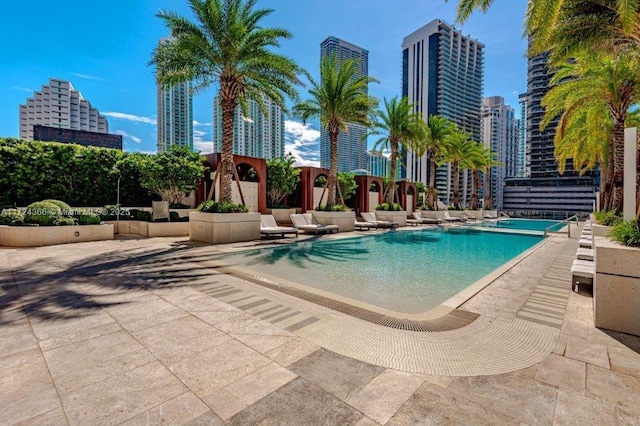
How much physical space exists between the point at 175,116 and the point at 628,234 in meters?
65.8

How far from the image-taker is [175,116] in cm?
5778

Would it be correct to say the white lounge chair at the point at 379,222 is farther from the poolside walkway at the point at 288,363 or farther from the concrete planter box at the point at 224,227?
the poolside walkway at the point at 288,363

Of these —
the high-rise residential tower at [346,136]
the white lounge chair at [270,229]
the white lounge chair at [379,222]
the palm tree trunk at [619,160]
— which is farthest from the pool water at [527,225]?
the white lounge chair at [270,229]

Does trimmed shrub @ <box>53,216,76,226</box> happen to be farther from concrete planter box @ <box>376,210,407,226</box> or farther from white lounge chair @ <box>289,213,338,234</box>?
concrete planter box @ <box>376,210,407,226</box>

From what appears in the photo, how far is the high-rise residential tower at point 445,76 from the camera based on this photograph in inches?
3570

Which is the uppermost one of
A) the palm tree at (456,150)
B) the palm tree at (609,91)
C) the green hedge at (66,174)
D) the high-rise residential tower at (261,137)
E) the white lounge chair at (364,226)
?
the high-rise residential tower at (261,137)

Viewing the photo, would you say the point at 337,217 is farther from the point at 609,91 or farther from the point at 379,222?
the point at 609,91

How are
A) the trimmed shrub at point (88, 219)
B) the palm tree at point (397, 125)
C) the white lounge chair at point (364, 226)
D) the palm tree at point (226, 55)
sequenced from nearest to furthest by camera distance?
the palm tree at point (226, 55)
the trimmed shrub at point (88, 219)
the white lounge chair at point (364, 226)
the palm tree at point (397, 125)

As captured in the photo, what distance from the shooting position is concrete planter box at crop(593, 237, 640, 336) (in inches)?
156

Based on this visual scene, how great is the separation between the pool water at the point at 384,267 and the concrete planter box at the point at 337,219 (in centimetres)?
451

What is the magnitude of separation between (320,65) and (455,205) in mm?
24790

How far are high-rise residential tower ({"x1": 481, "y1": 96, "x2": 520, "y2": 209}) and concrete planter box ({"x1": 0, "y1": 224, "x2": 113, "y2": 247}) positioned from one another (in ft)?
342

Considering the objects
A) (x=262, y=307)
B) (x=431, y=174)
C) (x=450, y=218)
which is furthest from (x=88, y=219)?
(x=450, y=218)

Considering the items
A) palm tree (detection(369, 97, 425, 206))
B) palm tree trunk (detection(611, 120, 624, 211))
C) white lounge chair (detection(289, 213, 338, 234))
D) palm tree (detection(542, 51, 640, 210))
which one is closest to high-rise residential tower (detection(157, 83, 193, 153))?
palm tree (detection(369, 97, 425, 206))
